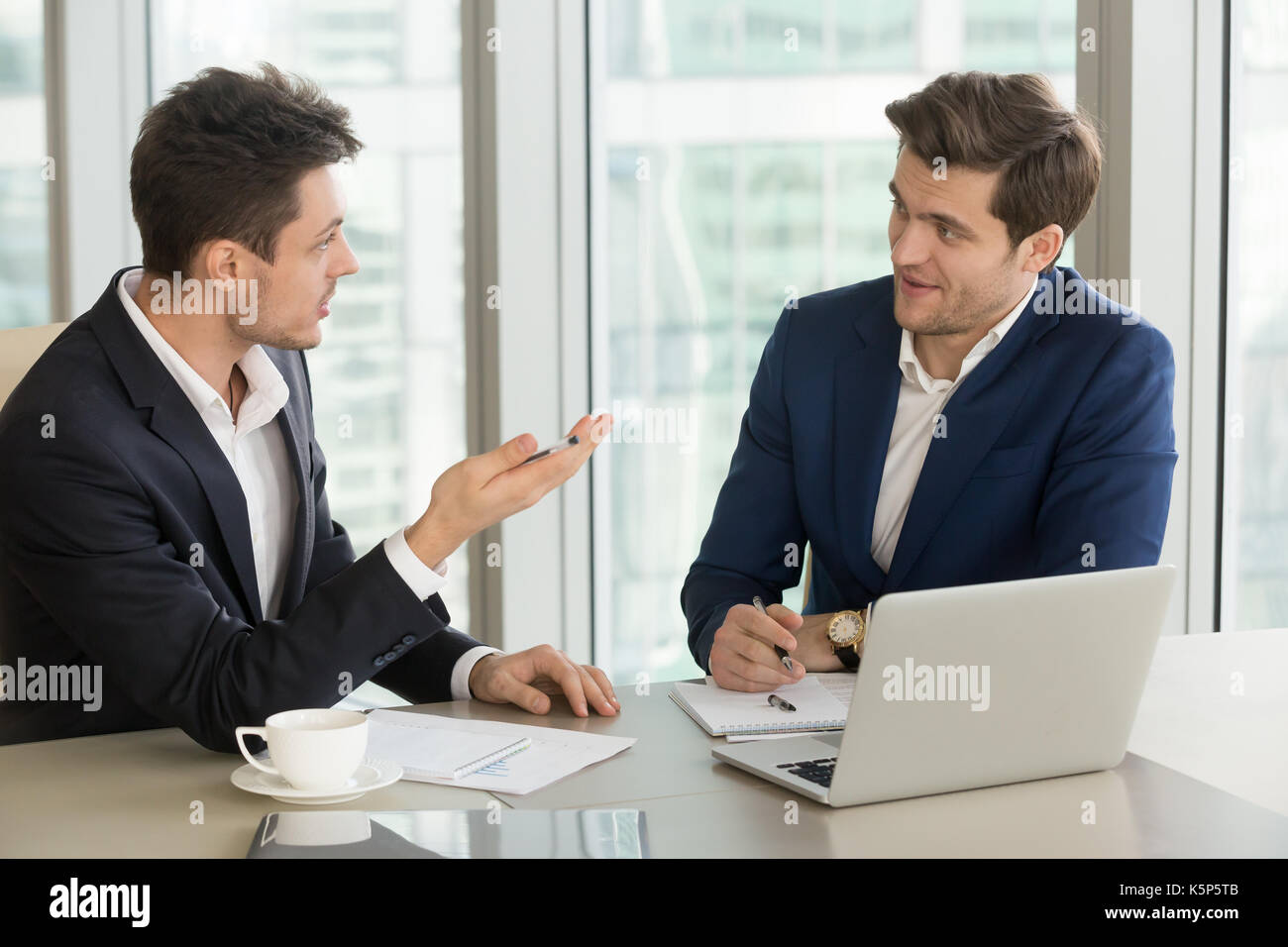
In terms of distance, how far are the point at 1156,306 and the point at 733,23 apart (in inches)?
45.5

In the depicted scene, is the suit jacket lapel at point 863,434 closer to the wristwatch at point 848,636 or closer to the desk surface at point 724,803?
the wristwatch at point 848,636

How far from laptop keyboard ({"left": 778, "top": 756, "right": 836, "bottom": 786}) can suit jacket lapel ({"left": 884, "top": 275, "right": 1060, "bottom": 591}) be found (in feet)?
2.27

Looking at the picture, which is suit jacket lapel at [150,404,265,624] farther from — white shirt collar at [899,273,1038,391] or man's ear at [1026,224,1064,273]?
man's ear at [1026,224,1064,273]

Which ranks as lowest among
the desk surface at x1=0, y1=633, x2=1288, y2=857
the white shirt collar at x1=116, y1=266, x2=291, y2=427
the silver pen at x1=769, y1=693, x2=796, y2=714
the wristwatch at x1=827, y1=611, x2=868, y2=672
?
the desk surface at x1=0, y1=633, x2=1288, y2=857

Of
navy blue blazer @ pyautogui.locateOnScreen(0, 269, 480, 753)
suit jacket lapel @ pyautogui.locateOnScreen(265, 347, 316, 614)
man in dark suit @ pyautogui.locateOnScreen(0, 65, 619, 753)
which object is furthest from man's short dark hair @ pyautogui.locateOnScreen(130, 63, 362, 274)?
suit jacket lapel @ pyautogui.locateOnScreen(265, 347, 316, 614)

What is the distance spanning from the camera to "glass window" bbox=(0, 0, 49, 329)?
4.02 metres

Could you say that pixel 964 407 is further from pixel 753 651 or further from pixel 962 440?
pixel 753 651

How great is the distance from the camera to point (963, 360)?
6.78 ft

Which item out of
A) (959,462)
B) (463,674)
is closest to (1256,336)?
(959,462)

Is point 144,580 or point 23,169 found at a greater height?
point 23,169

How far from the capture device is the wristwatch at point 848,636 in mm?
1749

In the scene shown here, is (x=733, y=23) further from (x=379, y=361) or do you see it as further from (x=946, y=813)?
(x=946, y=813)

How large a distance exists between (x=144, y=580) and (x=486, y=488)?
399 mm
